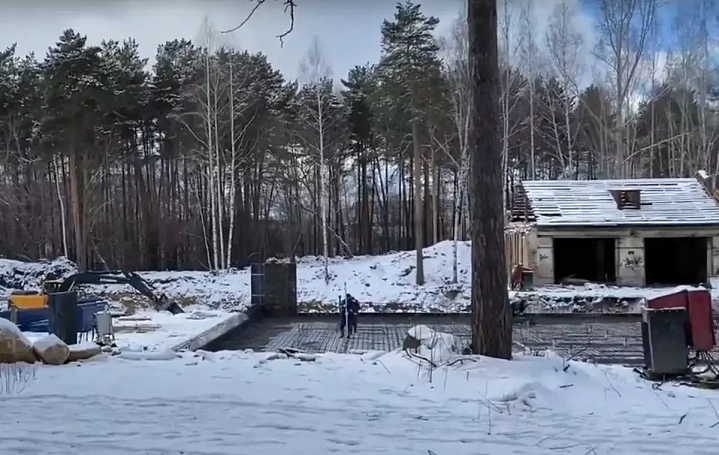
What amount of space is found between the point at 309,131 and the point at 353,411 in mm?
23199

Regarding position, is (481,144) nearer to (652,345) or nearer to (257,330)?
(652,345)

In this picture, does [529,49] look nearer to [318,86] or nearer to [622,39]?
[622,39]

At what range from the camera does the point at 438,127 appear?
22688 mm

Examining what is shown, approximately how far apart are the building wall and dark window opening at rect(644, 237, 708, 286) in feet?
1.49

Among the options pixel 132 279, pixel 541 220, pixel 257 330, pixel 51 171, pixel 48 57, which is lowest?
pixel 257 330

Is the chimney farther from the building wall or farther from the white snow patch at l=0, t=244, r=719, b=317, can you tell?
the white snow patch at l=0, t=244, r=719, b=317

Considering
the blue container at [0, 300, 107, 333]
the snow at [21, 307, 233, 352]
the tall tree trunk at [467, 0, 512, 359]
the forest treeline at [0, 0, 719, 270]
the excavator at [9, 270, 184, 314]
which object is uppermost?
the forest treeline at [0, 0, 719, 270]

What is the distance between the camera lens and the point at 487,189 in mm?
6184

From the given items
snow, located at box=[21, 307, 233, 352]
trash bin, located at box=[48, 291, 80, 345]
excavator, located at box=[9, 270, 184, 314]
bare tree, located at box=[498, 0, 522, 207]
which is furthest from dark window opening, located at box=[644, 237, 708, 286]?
trash bin, located at box=[48, 291, 80, 345]

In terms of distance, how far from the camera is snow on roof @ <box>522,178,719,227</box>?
741 inches

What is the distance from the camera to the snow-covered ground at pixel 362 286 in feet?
56.1

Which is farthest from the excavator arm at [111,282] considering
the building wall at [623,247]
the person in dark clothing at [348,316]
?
the building wall at [623,247]

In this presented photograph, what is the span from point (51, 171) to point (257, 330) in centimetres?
2013

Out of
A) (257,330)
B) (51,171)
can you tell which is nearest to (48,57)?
(51,171)
